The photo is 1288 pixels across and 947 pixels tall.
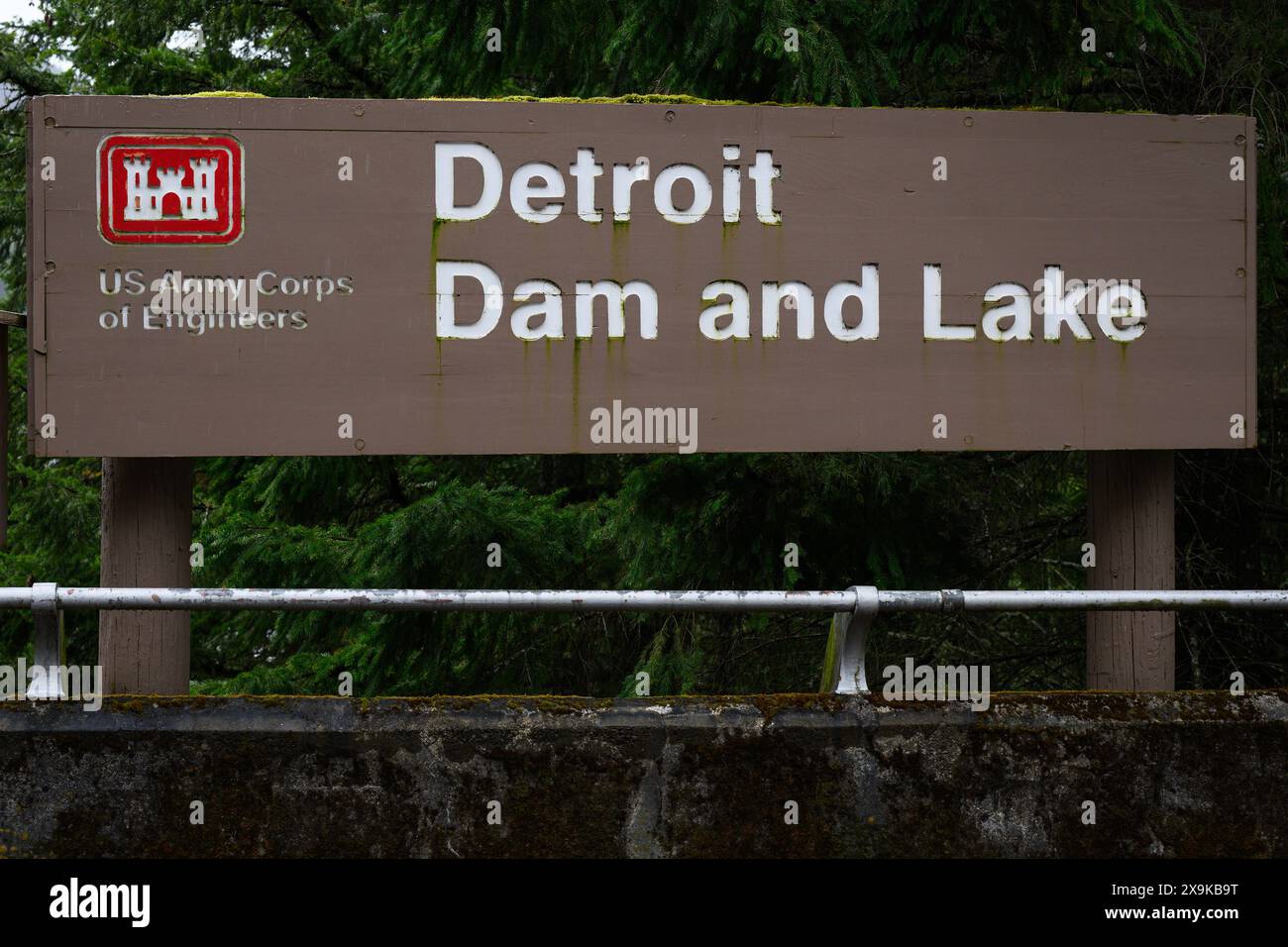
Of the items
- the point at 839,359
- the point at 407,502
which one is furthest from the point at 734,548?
the point at 407,502

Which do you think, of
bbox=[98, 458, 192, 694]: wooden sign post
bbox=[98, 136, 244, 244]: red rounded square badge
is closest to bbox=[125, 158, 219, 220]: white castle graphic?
bbox=[98, 136, 244, 244]: red rounded square badge

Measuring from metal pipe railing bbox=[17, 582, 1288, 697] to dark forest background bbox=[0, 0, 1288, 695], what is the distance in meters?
3.01

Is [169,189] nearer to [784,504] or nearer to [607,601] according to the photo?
[607,601]

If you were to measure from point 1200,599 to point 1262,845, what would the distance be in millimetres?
676

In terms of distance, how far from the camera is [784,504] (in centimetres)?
694

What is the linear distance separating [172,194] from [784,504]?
11.9 ft

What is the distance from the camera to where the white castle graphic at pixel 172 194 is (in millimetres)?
4289

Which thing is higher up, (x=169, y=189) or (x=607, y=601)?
(x=169, y=189)

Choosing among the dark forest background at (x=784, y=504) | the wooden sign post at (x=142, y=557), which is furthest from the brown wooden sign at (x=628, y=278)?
the dark forest background at (x=784, y=504)

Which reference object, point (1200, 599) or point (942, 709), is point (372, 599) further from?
point (1200, 599)

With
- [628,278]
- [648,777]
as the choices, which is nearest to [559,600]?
[648,777]

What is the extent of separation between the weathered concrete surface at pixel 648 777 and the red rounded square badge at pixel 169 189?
1.65 metres

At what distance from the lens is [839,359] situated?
4566 millimetres

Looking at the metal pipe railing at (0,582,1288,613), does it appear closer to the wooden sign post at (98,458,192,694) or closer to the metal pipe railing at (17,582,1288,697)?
the metal pipe railing at (17,582,1288,697)
